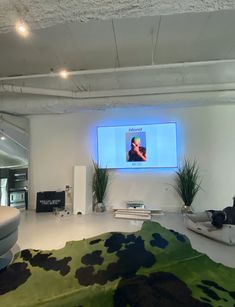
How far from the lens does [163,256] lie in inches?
90.7

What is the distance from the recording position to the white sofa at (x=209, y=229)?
2694 millimetres

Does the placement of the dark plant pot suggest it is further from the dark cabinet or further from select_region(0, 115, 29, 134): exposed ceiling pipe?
select_region(0, 115, 29, 134): exposed ceiling pipe

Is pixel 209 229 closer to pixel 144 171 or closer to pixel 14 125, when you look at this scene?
pixel 144 171

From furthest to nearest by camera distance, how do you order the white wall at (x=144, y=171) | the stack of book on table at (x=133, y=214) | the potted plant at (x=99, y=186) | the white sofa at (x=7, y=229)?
the potted plant at (x=99, y=186) < the white wall at (x=144, y=171) < the stack of book on table at (x=133, y=214) < the white sofa at (x=7, y=229)

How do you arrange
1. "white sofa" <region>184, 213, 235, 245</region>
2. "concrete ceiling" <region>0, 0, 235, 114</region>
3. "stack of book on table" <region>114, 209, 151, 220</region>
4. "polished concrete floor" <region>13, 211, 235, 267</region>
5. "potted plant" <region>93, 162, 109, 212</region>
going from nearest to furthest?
"concrete ceiling" <region>0, 0, 235, 114</region> → "polished concrete floor" <region>13, 211, 235, 267</region> → "white sofa" <region>184, 213, 235, 245</region> → "stack of book on table" <region>114, 209, 151, 220</region> → "potted plant" <region>93, 162, 109, 212</region>

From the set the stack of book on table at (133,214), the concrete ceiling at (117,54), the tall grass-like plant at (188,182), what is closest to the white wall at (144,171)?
the tall grass-like plant at (188,182)

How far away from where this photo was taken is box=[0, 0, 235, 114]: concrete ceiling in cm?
179

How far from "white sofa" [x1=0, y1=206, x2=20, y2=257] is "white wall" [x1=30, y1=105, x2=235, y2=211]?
2.31 metres

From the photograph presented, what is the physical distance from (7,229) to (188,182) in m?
3.07

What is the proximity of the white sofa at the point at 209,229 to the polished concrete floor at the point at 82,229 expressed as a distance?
7cm

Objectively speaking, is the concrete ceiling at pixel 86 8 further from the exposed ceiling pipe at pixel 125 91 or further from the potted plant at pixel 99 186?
the potted plant at pixel 99 186

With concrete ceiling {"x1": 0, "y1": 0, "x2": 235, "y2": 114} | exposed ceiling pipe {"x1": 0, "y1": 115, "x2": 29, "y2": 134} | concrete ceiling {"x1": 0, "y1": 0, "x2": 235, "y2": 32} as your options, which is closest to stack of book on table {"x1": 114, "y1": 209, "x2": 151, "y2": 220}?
concrete ceiling {"x1": 0, "y1": 0, "x2": 235, "y2": 114}

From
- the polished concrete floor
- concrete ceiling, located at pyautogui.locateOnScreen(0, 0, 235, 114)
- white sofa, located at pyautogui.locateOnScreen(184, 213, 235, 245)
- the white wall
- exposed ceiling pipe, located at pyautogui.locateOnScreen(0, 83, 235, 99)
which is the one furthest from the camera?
the white wall

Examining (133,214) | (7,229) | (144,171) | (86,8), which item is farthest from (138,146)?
(86,8)
